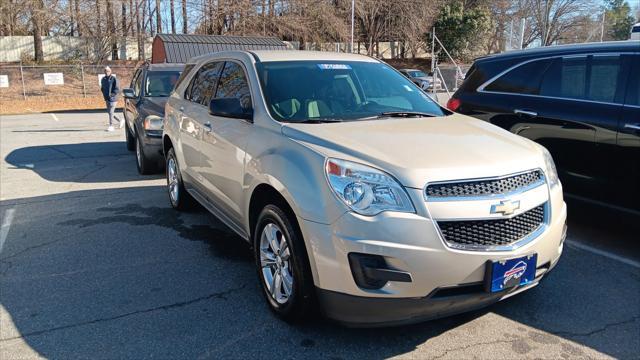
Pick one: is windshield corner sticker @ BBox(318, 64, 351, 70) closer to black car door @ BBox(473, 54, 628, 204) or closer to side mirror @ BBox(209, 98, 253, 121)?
side mirror @ BBox(209, 98, 253, 121)

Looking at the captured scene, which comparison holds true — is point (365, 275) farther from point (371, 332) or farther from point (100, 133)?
point (100, 133)

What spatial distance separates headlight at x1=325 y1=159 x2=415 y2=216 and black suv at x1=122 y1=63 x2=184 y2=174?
5.55 metres

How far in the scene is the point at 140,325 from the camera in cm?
349

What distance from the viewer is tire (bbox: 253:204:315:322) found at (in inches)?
122

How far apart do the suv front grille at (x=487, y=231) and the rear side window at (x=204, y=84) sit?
3.00 m

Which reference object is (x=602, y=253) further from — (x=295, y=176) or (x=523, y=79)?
(x=295, y=176)

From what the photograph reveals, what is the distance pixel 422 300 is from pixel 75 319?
240 cm

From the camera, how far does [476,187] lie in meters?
2.89

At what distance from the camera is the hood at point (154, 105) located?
7.91 metres

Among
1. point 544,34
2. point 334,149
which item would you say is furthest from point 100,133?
point 544,34

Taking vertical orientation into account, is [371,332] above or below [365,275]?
below

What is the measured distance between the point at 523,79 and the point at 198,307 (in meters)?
4.16

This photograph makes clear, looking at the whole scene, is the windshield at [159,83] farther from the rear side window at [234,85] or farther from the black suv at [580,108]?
the black suv at [580,108]

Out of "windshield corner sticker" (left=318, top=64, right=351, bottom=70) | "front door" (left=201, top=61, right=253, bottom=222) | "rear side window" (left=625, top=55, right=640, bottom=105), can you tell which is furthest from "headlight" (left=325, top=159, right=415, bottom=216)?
"rear side window" (left=625, top=55, right=640, bottom=105)
